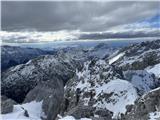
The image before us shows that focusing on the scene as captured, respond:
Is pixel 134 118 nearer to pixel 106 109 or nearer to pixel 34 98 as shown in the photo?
pixel 106 109

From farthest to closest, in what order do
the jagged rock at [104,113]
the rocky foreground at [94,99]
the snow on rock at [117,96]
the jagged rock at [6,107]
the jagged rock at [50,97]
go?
the jagged rock at [50,97] < the snow on rock at [117,96] < the jagged rock at [6,107] < the jagged rock at [104,113] < the rocky foreground at [94,99]

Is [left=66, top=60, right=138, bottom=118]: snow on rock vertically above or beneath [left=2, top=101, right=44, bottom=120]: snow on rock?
above

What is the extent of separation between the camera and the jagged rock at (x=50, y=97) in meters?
146

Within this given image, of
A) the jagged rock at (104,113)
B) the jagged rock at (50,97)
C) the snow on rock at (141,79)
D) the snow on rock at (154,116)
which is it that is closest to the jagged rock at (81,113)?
the jagged rock at (104,113)

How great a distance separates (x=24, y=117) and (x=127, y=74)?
219 ft

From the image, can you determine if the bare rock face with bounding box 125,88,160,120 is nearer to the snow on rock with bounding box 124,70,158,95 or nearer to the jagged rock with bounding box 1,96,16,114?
the jagged rock with bounding box 1,96,16,114

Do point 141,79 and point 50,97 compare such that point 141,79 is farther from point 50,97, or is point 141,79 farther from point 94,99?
point 94,99

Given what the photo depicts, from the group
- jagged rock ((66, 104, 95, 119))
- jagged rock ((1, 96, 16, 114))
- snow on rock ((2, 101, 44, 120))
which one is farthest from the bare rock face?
jagged rock ((1, 96, 16, 114))

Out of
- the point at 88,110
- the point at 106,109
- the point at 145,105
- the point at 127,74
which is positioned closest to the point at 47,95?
the point at 127,74

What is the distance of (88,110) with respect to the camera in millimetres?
104062

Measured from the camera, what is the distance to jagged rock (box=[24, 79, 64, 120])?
14620cm

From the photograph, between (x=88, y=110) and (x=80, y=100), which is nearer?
Answer: (x=88, y=110)

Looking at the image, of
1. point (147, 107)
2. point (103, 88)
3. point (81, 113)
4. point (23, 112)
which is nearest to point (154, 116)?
point (147, 107)

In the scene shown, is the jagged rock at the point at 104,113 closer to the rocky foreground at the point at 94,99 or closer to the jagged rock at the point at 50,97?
the rocky foreground at the point at 94,99
